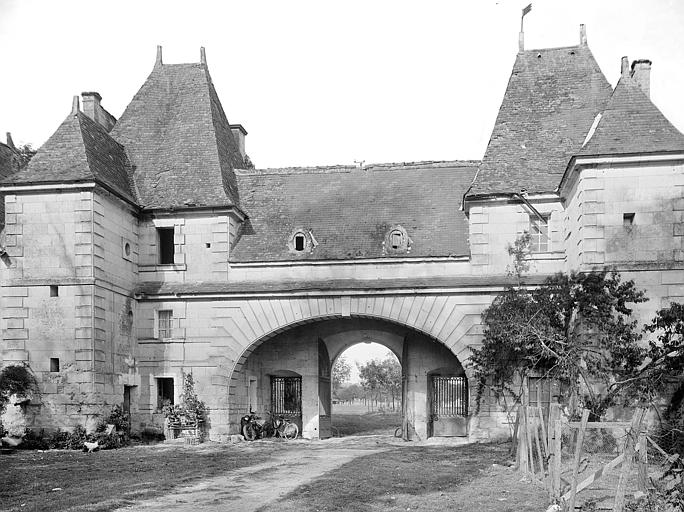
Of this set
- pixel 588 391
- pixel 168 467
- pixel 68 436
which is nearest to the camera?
pixel 168 467

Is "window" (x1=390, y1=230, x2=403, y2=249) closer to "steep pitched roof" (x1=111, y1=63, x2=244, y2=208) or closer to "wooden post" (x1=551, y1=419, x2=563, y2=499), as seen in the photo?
"steep pitched roof" (x1=111, y1=63, x2=244, y2=208)

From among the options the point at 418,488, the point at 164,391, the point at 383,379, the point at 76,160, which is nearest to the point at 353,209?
the point at 164,391

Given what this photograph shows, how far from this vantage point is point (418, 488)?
46.1 ft

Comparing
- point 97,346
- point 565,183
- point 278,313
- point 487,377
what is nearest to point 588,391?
point 487,377

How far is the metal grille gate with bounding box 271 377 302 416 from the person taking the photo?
91.1 ft

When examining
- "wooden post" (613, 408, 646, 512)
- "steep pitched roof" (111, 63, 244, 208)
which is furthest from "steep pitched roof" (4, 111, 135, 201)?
"wooden post" (613, 408, 646, 512)

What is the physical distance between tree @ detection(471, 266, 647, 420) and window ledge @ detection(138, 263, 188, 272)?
10296mm

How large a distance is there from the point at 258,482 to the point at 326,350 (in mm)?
13268

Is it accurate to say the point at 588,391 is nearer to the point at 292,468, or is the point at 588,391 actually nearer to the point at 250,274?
the point at 292,468

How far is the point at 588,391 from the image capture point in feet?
63.3

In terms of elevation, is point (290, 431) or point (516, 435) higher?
point (516, 435)

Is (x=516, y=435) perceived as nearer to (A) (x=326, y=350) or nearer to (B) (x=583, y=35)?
(A) (x=326, y=350)

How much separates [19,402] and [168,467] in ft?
23.0

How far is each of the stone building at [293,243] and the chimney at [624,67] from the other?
7 centimetres
